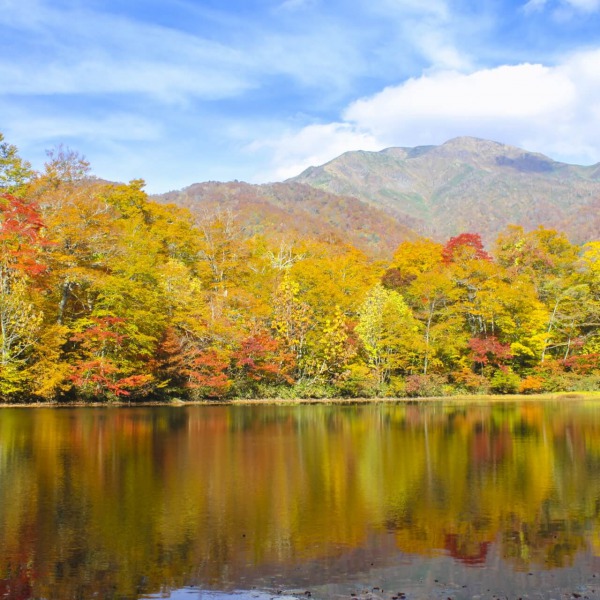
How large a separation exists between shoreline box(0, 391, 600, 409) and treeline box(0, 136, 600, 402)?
2.42 ft

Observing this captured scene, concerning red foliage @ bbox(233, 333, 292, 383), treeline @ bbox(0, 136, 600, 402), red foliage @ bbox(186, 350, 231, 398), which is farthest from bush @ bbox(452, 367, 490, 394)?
red foliage @ bbox(186, 350, 231, 398)

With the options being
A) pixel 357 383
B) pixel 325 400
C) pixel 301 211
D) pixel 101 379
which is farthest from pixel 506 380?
pixel 301 211

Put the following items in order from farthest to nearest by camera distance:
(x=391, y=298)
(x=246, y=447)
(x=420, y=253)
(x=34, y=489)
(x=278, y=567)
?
(x=420, y=253)
(x=391, y=298)
(x=246, y=447)
(x=34, y=489)
(x=278, y=567)

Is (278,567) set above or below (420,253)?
below

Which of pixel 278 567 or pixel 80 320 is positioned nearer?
pixel 278 567

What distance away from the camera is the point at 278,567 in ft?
27.0

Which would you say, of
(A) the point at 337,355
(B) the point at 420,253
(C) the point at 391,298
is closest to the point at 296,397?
(A) the point at 337,355

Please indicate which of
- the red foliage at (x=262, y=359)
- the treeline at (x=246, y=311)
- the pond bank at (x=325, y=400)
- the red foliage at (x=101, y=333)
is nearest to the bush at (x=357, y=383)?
the treeline at (x=246, y=311)

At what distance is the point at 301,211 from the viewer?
416ft

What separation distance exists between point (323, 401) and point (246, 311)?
8106 mm

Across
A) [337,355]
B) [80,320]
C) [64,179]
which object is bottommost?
[337,355]

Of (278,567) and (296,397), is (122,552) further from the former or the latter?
(296,397)

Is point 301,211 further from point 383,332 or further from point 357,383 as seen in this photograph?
point 357,383

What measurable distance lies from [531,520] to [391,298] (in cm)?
3685
